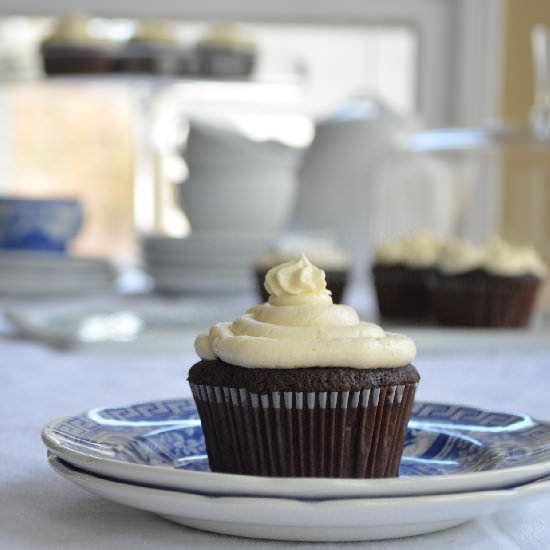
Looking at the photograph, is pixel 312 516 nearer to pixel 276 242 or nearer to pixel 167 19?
pixel 276 242

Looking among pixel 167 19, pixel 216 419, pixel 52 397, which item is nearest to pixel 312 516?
pixel 216 419

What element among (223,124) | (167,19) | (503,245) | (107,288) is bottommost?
(107,288)

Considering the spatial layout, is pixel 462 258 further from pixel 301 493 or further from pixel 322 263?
pixel 301 493

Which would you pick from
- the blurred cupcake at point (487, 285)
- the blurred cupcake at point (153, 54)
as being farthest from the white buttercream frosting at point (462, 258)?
the blurred cupcake at point (153, 54)

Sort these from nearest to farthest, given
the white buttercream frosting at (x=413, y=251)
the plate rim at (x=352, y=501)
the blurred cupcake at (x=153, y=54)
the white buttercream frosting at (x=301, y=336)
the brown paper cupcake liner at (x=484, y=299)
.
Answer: the plate rim at (x=352, y=501) → the white buttercream frosting at (x=301, y=336) → the brown paper cupcake liner at (x=484, y=299) → the white buttercream frosting at (x=413, y=251) → the blurred cupcake at (x=153, y=54)

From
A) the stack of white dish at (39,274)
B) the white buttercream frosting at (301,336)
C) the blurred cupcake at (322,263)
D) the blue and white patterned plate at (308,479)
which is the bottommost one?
the stack of white dish at (39,274)

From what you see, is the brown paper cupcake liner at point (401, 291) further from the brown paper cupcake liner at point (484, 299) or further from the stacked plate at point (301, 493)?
the stacked plate at point (301, 493)

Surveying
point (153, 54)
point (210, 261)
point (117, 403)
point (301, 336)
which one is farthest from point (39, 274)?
point (301, 336)

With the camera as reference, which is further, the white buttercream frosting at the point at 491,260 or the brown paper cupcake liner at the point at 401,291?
the brown paper cupcake liner at the point at 401,291
